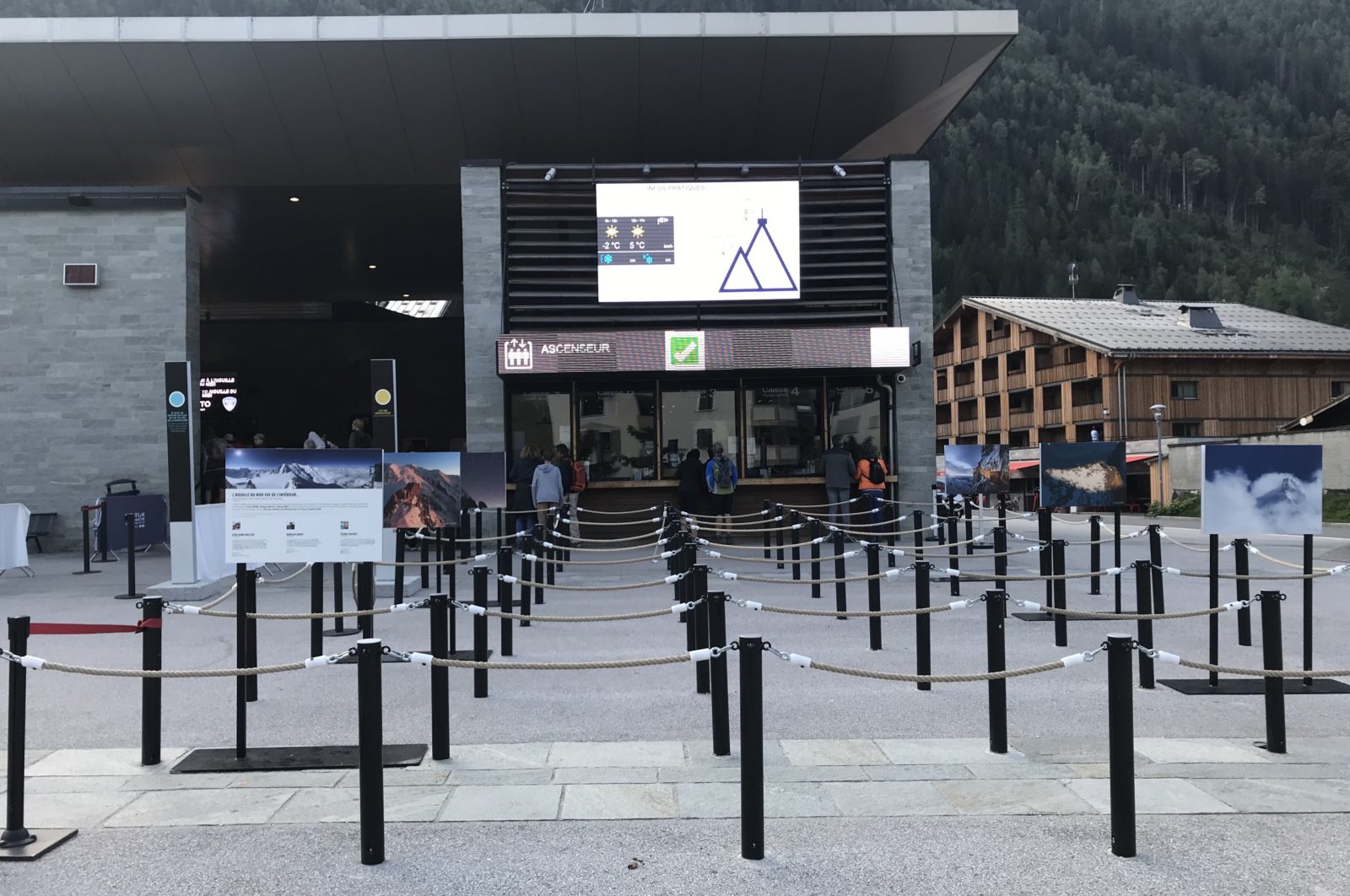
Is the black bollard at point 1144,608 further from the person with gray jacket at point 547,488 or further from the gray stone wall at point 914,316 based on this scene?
the gray stone wall at point 914,316

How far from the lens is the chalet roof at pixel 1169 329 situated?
56469 millimetres

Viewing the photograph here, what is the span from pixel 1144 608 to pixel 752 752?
4268 mm

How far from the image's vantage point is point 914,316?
71.9 ft

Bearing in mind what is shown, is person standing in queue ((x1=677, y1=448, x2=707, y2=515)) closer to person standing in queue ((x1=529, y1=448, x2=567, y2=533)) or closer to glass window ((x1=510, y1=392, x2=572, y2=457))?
glass window ((x1=510, y1=392, x2=572, y2=457))

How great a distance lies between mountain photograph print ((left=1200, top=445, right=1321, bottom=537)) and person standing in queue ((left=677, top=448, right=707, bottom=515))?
41.0 feet

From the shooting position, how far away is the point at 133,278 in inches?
861

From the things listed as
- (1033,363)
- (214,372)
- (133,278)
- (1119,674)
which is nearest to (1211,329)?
(1033,363)

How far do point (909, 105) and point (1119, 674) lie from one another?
68.1 ft

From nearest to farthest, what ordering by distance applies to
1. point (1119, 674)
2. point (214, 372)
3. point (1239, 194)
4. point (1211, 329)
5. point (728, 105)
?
point (1119, 674) < point (728, 105) < point (214, 372) < point (1211, 329) < point (1239, 194)

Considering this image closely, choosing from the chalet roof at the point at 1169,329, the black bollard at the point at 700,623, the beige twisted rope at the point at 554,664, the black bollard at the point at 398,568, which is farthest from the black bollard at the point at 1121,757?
the chalet roof at the point at 1169,329

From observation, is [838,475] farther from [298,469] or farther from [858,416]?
[298,469]

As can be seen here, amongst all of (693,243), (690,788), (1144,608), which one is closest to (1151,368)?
(693,243)

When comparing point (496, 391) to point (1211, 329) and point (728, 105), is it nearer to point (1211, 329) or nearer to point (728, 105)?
point (728, 105)

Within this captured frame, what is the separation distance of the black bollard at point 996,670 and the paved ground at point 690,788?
161 mm
